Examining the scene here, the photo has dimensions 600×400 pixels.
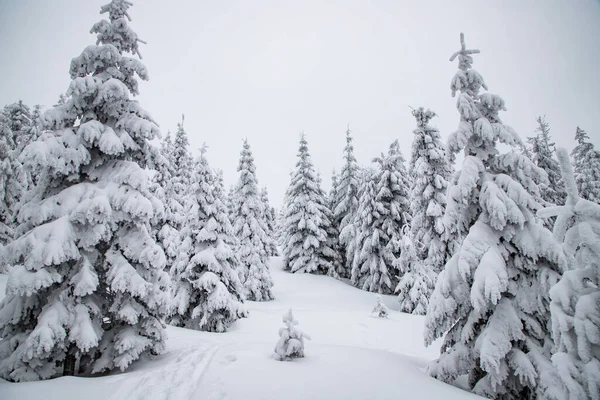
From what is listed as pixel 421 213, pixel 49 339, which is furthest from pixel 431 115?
pixel 49 339

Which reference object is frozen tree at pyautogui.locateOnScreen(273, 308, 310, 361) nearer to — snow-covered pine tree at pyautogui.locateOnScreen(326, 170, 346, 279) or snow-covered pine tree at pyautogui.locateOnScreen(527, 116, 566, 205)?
snow-covered pine tree at pyautogui.locateOnScreen(326, 170, 346, 279)

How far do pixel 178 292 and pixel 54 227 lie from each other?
10147mm

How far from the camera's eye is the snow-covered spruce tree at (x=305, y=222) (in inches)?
1265

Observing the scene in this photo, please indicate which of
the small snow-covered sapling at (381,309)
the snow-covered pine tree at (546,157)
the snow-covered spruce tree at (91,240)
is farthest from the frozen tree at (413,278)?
the snow-covered spruce tree at (91,240)

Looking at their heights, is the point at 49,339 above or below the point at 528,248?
below

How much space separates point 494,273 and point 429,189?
631 inches

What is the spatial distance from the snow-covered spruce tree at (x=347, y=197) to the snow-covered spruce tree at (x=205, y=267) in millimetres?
18156

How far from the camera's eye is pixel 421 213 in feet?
70.5

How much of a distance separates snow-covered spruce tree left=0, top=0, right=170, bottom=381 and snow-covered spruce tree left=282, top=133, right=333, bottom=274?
24.0 metres

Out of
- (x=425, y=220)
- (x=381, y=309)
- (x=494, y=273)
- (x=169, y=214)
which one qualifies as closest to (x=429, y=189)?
(x=425, y=220)

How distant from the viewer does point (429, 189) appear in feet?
68.3

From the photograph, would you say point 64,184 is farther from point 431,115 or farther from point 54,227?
point 431,115

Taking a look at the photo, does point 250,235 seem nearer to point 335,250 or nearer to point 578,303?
point 335,250

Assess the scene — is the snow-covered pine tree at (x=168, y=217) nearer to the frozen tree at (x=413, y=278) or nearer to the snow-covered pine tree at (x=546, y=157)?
the frozen tree at (x=413, y=278)
